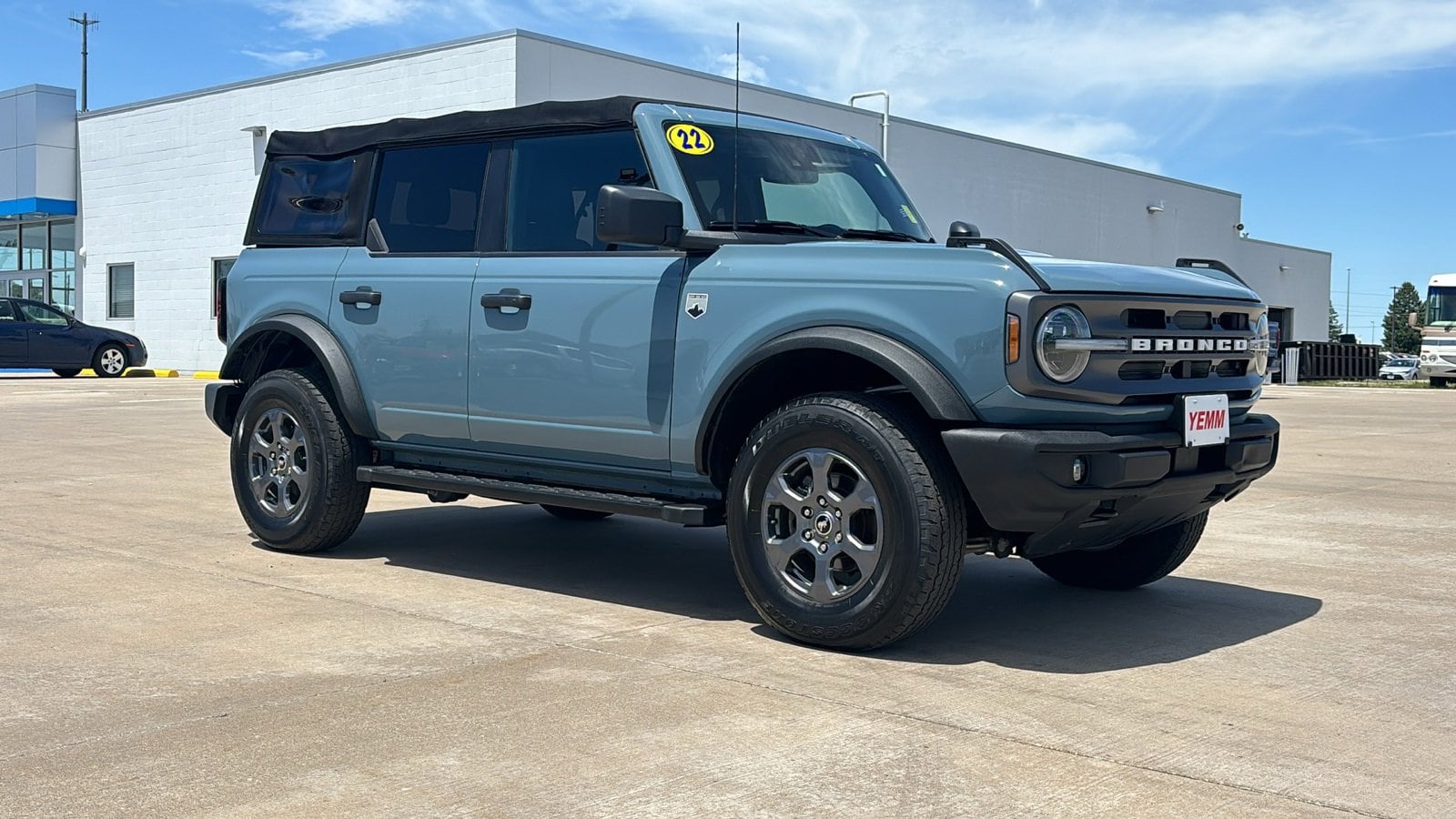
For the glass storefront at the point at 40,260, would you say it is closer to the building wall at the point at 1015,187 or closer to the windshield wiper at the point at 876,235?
the building wall at the point at 1015,187

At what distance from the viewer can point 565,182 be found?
6.16 meters

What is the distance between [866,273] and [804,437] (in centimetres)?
60

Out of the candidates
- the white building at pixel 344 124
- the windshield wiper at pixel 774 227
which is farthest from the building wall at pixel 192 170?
the windshield wiper at pixel 774 227

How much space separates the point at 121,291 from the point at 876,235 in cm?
3370

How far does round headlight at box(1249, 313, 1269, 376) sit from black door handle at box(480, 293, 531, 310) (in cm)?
285

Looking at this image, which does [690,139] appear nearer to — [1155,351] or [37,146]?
[1155,351]

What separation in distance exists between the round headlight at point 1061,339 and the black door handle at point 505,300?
2236 mm

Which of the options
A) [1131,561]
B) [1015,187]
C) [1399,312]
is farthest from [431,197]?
[1399,312]

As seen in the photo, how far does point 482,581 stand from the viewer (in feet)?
21.0

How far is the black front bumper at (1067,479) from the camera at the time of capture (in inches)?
181

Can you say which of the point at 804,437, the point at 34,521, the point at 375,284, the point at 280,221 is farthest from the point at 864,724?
the point at 34,521

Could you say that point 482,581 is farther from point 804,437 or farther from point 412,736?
point 412,736

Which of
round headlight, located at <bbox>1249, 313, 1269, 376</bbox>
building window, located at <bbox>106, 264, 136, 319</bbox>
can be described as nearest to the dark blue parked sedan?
building window, located at <bbox>106, 264, 136, 319</bbox>

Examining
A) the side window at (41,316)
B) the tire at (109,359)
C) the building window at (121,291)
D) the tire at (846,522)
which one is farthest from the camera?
the building window at (121,291)
